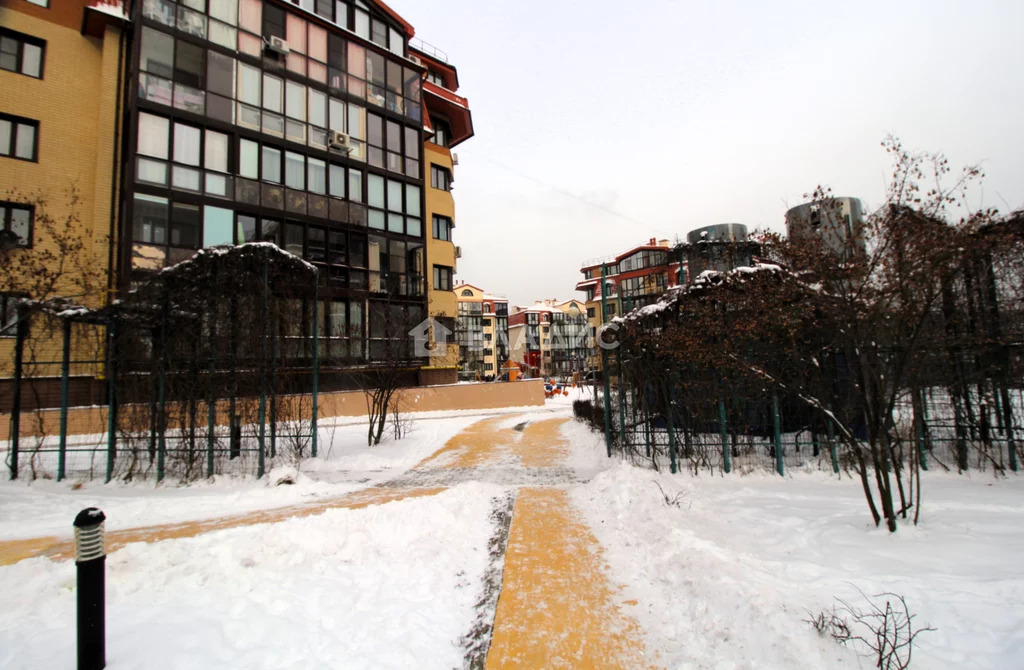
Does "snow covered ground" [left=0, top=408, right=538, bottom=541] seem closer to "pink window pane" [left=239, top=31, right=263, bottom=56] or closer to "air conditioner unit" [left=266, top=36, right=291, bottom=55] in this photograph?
"pink window pane" [left=239, top=31, right=263, bottom=56]

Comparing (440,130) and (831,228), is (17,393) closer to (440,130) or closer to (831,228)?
(831,228)

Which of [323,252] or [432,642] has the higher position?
[323,252]

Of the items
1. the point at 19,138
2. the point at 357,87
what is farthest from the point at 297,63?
the point at 19,138

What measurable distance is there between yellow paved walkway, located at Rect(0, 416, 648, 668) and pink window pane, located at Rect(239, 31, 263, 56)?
20.4 m

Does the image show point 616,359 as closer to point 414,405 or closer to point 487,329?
point 414,405

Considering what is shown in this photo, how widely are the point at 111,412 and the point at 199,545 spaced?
596 cm

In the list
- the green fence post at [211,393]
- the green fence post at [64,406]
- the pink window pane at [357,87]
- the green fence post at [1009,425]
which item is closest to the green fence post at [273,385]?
the green fence post at [211,393]

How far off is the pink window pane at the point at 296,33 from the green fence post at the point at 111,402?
61.0ft

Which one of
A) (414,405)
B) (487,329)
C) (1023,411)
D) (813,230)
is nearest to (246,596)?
(813,230)

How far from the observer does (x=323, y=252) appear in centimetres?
2200

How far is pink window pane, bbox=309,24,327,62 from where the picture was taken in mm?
22672

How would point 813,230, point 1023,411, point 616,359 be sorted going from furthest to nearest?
point 616,359, point 1023,411, point 813,230

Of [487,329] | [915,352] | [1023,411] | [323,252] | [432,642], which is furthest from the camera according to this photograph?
[487,329]

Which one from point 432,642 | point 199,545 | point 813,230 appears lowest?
point 432,642
